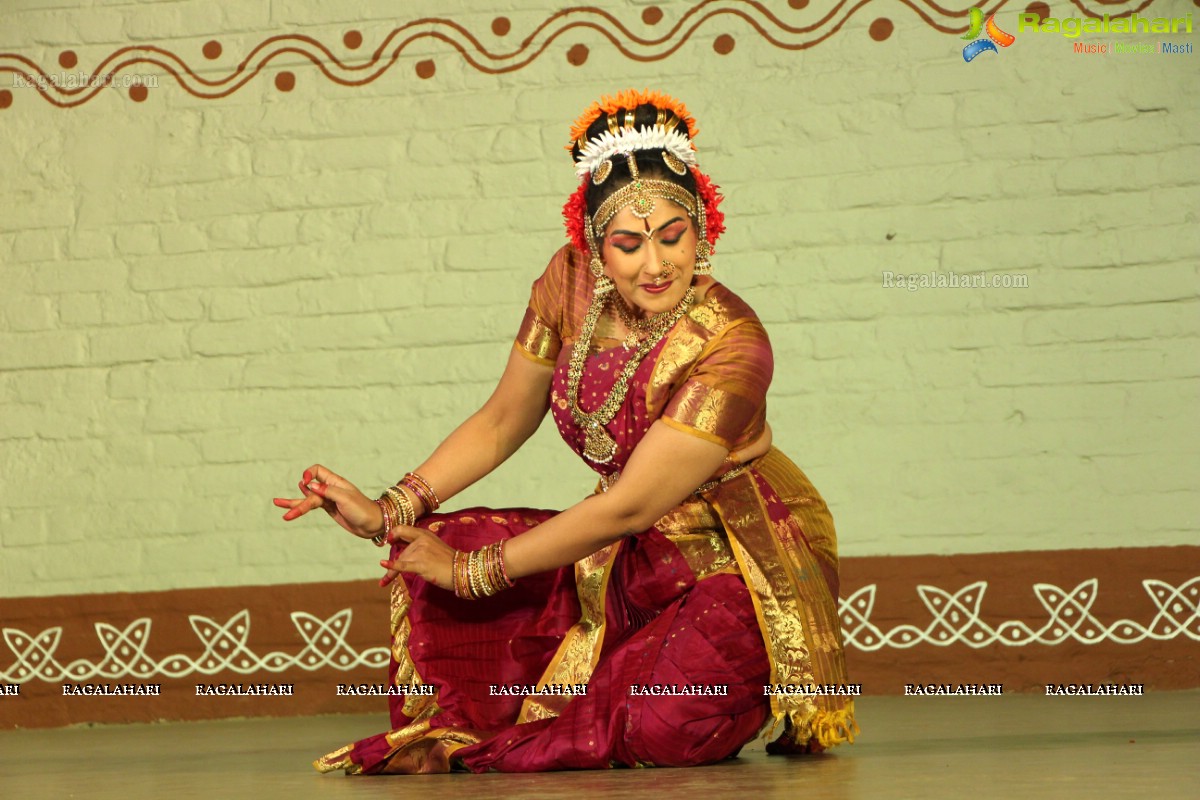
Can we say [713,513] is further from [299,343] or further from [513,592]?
[299,343]

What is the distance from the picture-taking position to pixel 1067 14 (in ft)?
13.7

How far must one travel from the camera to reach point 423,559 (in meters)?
2.70

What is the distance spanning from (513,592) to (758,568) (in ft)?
1.60

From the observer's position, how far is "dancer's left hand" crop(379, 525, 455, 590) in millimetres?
2691

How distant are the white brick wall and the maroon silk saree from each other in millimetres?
1392

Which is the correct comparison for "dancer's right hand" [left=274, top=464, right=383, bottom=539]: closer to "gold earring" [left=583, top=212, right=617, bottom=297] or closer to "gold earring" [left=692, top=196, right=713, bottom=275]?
"gold earring" [left=583, top=212, right=617, bottom=297]

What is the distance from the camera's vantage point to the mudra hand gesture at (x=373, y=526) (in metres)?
2.70

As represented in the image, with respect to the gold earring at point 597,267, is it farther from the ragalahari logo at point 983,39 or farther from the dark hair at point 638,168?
the ragalahari logo at point 983,39

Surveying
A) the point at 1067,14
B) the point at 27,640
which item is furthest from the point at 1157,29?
the point at 27,640

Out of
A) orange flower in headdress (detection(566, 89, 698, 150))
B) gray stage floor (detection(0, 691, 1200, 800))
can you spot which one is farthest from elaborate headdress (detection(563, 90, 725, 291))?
gray stage floor (detection(0, 691, 1200, 800))

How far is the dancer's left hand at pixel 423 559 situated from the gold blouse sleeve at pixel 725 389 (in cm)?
49

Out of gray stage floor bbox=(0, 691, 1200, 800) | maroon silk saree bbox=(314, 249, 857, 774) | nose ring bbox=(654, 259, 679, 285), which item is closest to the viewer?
gray stage floor bbox=(0, 691, 1200, 800)

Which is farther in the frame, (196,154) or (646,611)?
(196,154)

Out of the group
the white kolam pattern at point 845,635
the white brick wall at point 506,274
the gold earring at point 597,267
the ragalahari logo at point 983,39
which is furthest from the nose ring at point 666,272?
the ragalahari logo at point 983,39
